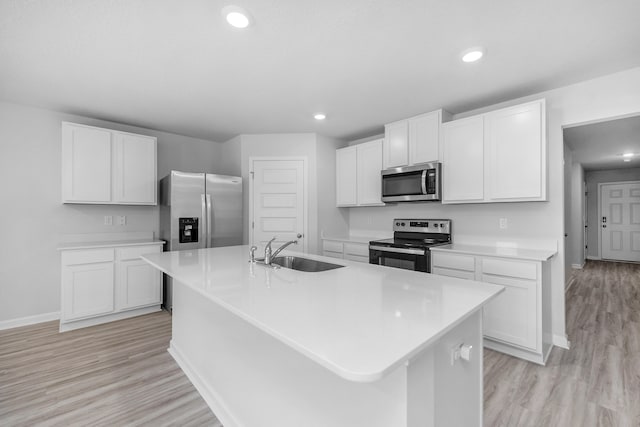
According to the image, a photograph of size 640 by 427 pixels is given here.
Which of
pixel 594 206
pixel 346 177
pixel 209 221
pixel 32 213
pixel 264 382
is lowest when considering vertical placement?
pixel 264 382

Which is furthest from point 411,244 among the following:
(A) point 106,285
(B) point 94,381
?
(A) point 106,285

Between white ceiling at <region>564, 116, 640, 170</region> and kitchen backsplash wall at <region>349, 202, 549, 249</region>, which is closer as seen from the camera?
kitchen backsplash wall at <region>349, 202, 549, 249</region>

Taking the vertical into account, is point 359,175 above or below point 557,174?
above

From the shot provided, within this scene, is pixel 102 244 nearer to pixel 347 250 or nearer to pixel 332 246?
pixel 332 246

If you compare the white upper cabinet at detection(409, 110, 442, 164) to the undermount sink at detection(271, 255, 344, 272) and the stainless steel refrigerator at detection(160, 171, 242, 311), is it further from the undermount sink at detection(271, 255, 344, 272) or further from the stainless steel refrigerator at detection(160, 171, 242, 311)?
the stainless steel refrigerator at detection(160, 171, 242, 311)

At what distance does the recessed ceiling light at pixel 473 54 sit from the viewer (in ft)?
6.86

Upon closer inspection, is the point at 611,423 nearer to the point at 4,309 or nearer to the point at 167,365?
the point at 167,365

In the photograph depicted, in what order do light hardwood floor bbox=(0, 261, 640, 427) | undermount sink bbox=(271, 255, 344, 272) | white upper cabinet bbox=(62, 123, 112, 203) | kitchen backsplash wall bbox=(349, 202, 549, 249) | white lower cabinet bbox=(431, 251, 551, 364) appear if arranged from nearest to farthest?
light hardwood floor bbox=(0, 261, 640, 427), undermount sink bbox=(271, 255, 344, 272), white lower cabinet bbox=(431, 251, 551, 364), kitchen backsplash wall bbox=(349, 202, 549, 249), white upper cabinet bbox=(62, 123, 112, 203)

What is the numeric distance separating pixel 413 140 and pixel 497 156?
3.08 ft

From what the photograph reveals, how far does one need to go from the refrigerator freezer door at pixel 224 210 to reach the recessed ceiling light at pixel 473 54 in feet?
9.64

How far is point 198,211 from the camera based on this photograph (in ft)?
12.2

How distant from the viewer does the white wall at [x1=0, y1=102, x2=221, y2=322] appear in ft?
10.4

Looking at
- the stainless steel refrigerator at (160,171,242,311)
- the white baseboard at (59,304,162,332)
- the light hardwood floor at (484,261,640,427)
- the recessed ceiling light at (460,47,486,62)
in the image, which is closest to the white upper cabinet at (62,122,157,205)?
the stainless steel refrigerator at (160,171,242,311)

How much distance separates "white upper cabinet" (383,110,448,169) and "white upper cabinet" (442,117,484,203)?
0.12 metres
